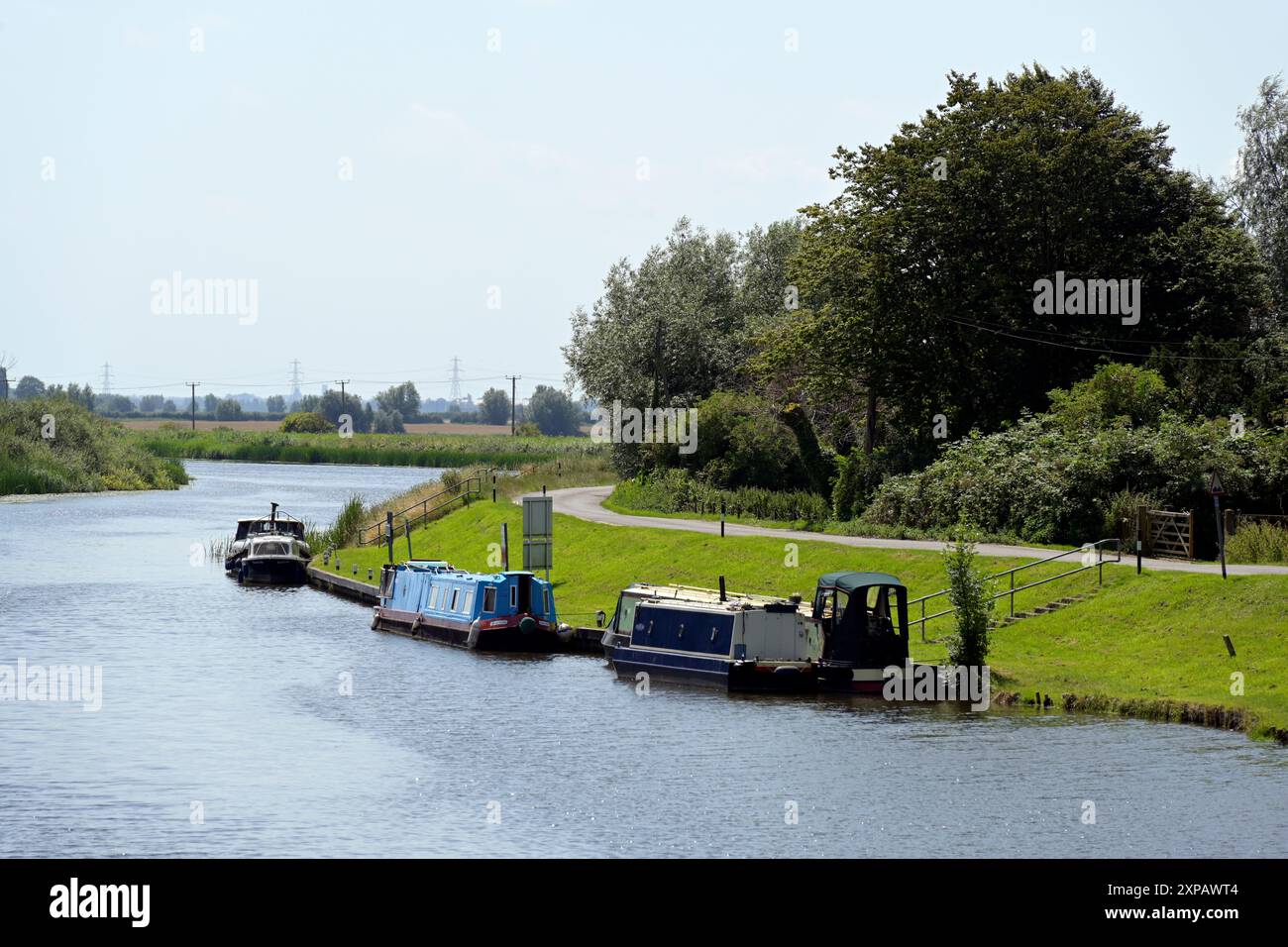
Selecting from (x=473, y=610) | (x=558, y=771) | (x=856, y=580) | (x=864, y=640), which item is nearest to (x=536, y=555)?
(x=473, y=610)

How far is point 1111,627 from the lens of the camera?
42500 mm

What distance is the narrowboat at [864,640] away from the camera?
41219 millimetres

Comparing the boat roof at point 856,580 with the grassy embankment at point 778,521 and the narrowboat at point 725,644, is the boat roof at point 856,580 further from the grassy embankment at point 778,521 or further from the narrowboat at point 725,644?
the grassy embankment at point 778,521

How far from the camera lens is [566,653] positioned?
5200 centimetres

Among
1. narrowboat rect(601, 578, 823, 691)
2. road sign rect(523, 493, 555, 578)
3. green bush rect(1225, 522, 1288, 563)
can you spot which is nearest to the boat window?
narrowboat rect(601, 578, 823, 691)

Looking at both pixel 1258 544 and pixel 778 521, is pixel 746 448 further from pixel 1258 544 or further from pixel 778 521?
pixel 1258 544

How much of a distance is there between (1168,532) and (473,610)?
81.1 ft

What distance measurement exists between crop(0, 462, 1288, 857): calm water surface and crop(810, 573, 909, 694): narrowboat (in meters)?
1.27

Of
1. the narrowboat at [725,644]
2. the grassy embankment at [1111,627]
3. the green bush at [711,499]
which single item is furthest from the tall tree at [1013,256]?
the narrowboat at [725,644]

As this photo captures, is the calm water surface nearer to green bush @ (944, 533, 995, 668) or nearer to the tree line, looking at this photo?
green bush @ (944, 533, 995, 668)

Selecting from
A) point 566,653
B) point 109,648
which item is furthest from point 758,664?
point 109,648

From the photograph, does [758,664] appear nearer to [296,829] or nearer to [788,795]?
[788,795]

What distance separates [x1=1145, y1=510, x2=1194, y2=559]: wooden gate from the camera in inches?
1932
